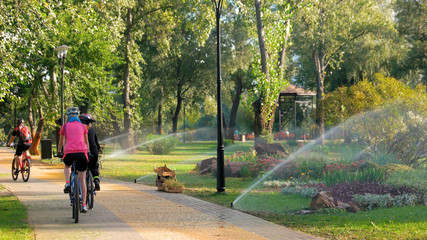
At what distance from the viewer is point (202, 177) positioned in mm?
19875

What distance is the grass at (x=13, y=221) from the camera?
841cm

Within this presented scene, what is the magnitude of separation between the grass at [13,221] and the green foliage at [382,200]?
264 inches

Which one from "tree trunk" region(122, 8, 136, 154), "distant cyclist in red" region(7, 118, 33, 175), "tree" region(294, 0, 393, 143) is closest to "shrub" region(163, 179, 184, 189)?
"distant cyclist in red" region(7, 118, 33, 175)

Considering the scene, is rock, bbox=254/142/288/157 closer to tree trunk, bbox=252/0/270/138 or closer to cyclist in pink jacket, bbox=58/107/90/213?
tree trunk, bbox=252/0/270/138

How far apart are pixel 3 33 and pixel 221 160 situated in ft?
20.5

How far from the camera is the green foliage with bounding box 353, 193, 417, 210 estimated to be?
1139cm

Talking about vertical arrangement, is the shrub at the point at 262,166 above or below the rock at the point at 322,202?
above

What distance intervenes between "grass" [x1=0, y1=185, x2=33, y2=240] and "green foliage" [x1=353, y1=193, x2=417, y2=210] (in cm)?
672

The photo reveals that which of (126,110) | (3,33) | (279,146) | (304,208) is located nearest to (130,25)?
(126,110)

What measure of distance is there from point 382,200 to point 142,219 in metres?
5.18

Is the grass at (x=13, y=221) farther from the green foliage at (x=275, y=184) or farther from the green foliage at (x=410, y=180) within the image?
the green foliage at (x=410, y=180)

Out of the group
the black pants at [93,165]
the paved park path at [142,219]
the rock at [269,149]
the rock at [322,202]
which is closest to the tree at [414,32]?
the rock at [269,149]

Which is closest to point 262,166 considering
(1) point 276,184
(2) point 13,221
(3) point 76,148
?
(1) point 276,184

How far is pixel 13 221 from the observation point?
380 inches
